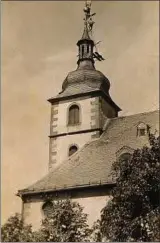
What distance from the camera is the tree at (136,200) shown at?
9.70 meters

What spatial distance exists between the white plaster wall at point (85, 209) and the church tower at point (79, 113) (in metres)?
3.71

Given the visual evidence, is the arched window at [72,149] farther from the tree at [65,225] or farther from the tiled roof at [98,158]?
the tree at [65,225]

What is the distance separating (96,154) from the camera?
15.8 meters

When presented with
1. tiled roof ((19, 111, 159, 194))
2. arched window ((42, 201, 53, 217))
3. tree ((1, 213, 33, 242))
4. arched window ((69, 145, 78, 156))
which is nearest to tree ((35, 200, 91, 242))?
tree ((1, 213, 33, 242))

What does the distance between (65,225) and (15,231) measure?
4.70ft

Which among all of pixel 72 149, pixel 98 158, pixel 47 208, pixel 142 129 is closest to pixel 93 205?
pixel 47 208

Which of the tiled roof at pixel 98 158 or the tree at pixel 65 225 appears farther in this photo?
the tiled roof at pixel 98 158

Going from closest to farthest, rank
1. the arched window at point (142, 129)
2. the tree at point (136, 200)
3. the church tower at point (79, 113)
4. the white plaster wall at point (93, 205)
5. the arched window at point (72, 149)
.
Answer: the tree at point (136, 200), the white plaster wall at point (93, 205), the arched window at point (142, 129), the arched window at point (72, 149), the church tower at point (79, 113)

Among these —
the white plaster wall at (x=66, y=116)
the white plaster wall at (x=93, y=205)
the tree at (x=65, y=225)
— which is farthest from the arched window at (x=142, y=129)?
the tree at (x=65, y=225)

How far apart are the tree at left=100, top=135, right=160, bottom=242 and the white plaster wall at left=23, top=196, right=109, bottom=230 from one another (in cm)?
283

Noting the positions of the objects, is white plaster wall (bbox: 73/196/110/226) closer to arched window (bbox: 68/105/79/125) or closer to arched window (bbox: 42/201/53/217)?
arched window (bbox: 42/201/53/217)

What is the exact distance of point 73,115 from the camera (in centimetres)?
1939

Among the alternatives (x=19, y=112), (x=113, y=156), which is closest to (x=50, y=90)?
(x=19, y=112)

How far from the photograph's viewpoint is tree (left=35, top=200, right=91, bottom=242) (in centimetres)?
1182
